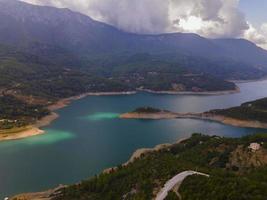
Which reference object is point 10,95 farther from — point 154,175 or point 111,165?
point 154,175

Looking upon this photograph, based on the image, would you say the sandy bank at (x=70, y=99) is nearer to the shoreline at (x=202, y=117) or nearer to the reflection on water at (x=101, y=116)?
the reflection on water at (x=101, y=116)

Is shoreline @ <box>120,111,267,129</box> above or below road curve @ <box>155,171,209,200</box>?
below

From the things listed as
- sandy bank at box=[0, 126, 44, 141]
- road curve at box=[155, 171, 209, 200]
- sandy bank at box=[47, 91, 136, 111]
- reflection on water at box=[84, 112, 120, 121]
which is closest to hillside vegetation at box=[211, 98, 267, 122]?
reflection on water at box=[84, 112, 120, 121]

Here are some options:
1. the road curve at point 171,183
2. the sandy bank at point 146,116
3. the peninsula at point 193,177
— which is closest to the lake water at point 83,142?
the sandy bank at point 146,116

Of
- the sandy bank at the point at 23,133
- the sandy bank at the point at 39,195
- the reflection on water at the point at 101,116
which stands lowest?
the sandy bank at the point at 39,195

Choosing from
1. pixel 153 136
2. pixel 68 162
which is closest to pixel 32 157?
pixel 68 162

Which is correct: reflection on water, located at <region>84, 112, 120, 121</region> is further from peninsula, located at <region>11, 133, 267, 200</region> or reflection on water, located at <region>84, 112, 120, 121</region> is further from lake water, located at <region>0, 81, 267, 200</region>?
peninsula, located at <region>11, 133, 267, 200</region>

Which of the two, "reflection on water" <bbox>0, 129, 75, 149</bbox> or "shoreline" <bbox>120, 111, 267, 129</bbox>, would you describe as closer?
"reflection on water" <bbox>0, 129, 75, 149</bbox>
